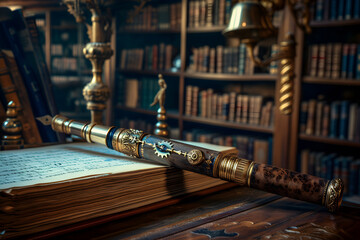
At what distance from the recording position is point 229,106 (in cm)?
238

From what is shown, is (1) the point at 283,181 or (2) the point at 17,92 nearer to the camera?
(1) the point at 283,181

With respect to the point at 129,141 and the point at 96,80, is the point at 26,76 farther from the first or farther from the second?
the point at 129,141

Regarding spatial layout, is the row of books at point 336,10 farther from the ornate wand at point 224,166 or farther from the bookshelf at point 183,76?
the ornate wand at point 224,166

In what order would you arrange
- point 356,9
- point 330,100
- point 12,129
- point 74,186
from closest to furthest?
point 74,186 < point 12,129 < point 356,9 < point 330,100

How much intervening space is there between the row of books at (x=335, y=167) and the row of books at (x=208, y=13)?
1016mm

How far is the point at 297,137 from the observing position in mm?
2021

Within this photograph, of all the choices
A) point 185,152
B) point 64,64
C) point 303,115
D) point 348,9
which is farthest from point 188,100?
point 185,152

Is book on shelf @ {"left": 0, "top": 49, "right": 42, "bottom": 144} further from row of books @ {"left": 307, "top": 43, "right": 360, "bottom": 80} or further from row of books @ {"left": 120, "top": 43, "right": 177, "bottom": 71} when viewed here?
row of books @ {"left": 120, "top": 43, "right": 177, "bottom": 71}

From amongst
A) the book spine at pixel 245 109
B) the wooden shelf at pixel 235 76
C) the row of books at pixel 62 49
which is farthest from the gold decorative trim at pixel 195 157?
the row of books at pixel 62 49

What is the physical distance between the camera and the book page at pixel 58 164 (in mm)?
506

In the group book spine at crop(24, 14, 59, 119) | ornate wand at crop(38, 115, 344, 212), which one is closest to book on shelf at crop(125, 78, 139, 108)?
book spine at crop(24, 14, 59, 119)

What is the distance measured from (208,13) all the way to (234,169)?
2.03m

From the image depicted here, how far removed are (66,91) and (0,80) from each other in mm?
2242

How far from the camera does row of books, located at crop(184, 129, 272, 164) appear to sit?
86.7 inches
